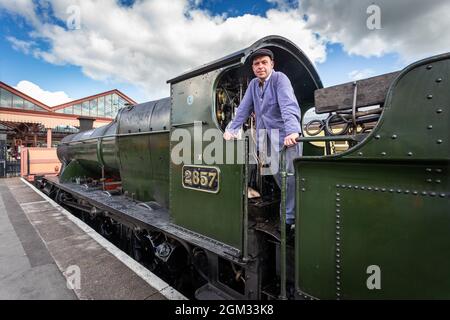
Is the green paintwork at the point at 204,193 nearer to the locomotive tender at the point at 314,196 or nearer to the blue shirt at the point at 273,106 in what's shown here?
the locomotive tender at the point at 314,196

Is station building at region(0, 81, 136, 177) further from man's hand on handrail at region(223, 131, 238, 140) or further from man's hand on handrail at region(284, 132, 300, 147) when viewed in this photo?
man's hand on handrail at region(284, 132, 300, 147)

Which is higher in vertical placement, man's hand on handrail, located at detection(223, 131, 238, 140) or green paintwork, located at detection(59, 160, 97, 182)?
man's hand on handrail, located at detection(223, 131, 238, 140)

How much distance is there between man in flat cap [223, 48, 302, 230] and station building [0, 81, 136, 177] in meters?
18.3

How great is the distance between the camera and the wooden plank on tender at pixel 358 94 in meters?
1.76

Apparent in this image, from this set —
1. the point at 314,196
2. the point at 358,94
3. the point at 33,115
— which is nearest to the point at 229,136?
the point at 314,196

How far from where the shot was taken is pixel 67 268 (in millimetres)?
2980

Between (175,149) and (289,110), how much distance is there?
4.69 feet

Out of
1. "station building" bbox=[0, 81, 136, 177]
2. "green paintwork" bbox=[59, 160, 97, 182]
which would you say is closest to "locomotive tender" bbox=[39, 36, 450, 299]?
"green paintwork" bbox=[59, 160, 97, 182]

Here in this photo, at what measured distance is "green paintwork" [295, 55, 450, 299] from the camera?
129 cm

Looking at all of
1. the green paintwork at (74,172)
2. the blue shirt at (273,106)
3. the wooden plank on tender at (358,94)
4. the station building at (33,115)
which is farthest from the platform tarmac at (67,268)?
the station building at (33,115)

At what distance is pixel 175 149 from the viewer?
2.90 metres

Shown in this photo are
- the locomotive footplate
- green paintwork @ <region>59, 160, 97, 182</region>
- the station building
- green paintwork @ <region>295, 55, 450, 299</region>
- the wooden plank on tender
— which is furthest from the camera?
the station building

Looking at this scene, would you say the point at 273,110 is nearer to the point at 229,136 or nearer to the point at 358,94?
the point at 229,136
